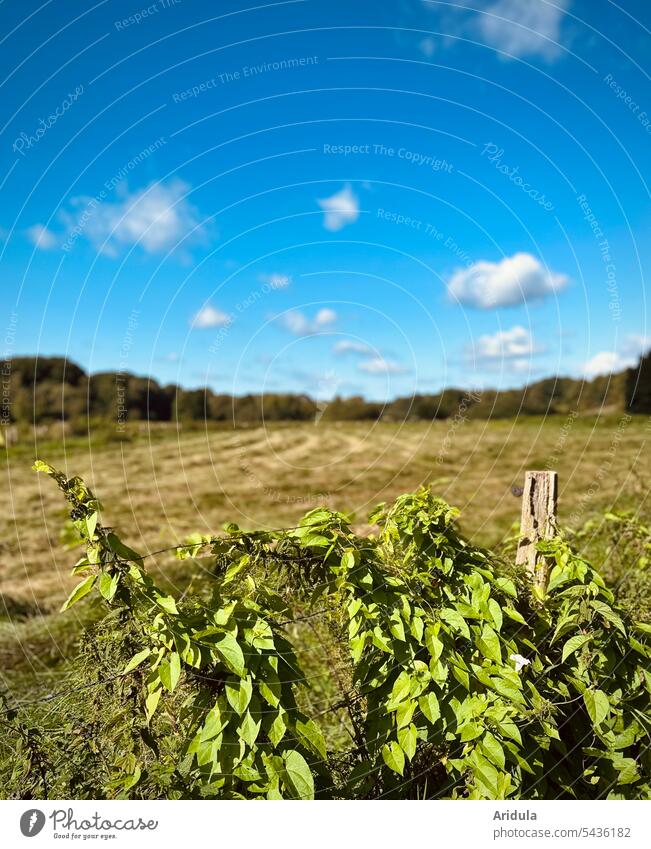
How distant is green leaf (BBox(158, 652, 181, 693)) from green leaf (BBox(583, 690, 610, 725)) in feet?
5.91

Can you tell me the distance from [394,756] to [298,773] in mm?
443

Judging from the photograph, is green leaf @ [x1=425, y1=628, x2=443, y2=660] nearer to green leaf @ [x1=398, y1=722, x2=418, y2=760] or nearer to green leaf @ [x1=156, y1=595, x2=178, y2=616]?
green leaf @ [x1=398, y1=722, x2=418, y2=760]

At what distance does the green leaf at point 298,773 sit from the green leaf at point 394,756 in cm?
37

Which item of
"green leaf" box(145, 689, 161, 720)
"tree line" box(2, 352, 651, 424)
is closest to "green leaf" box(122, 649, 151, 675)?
"green leaf" box(145, 689, 161, 720)

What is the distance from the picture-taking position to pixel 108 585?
2.48 metres

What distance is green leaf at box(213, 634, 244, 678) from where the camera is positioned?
2430 millimetres

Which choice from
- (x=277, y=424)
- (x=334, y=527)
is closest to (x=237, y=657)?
(x=334, y=527)

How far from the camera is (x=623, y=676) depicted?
3039 mm

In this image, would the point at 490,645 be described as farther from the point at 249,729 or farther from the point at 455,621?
the point at 249,729

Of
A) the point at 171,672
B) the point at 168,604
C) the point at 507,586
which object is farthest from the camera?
the point at 507,586

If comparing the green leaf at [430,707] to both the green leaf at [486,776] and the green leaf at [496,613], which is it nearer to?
the green leaf at [486,776]

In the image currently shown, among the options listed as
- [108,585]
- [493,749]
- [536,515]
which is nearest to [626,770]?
[493,749]

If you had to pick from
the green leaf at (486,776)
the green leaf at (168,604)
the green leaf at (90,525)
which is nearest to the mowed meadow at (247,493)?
the green leaf at (168,604)
